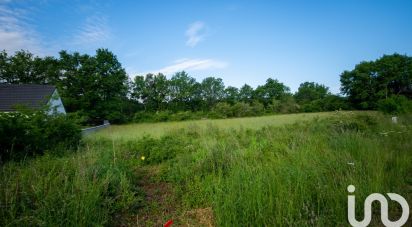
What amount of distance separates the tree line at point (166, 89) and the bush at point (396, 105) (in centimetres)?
9

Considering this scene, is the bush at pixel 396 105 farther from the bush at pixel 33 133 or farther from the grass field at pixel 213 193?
the bush at pixel 33 133

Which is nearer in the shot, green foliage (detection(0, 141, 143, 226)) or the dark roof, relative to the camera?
green foliage (detection(0, 141, 143, 226))

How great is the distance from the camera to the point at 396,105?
17250 millimetres

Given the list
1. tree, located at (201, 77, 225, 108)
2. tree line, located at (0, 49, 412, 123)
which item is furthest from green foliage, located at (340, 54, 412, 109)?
tree, located at (201, 77, 225, 108)

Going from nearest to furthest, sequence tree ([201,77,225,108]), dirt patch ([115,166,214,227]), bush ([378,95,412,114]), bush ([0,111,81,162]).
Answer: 1. dirt patch ([115,166,214,227])
2. bush ([0,111,81,162])
3. bush ([378,95,412,114])
4. tree ([201,77,225,108])

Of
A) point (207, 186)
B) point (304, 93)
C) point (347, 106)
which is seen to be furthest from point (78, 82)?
point (304, 93)

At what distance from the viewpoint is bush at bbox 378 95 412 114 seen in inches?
626

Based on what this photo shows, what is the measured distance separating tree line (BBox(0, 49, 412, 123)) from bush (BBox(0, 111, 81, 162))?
22.9 metres

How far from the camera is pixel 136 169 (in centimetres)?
538

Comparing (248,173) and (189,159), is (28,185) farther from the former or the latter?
(248,173)

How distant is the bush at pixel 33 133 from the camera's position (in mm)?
5074

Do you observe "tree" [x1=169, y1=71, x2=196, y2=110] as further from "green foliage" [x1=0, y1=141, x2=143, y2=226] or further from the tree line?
"green foliage" [x1=0, y1=141, x2=143, y2=226]

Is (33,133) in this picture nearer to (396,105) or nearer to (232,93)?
(396,105)

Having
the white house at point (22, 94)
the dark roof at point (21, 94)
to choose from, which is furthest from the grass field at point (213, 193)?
the dark roof at point (21, 94)
